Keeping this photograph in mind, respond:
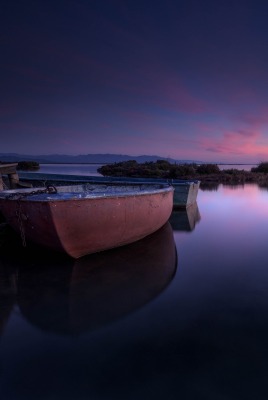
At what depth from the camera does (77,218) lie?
5066 mm

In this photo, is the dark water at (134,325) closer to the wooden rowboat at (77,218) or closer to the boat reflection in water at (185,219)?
the wooden rowboat at (77,218)

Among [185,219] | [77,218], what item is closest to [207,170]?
[185,219]

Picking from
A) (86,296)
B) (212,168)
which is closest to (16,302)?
(86,296)

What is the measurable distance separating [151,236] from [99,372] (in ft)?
17.1

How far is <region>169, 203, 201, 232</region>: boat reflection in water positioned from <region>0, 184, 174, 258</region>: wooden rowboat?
125 inches

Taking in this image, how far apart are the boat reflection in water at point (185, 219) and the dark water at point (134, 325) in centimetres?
270

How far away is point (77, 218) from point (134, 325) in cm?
216

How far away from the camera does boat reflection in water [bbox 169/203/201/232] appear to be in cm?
932

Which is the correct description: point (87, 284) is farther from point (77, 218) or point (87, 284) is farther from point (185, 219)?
point (185, 219)

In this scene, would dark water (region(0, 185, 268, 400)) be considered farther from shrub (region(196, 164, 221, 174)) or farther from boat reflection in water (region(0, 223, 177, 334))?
shrub (region(196, 164, 221, 174))

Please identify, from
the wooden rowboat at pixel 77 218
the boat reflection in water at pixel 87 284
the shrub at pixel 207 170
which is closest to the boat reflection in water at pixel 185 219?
the boat reflection in water at pixel 87 284

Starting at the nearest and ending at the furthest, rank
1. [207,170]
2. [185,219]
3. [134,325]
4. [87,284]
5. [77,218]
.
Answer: [134,325]
[87,284]
[77,218]
[185,219]
[207,170]

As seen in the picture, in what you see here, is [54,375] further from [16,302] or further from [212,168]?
[212,168]

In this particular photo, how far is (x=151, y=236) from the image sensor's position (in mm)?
7840
